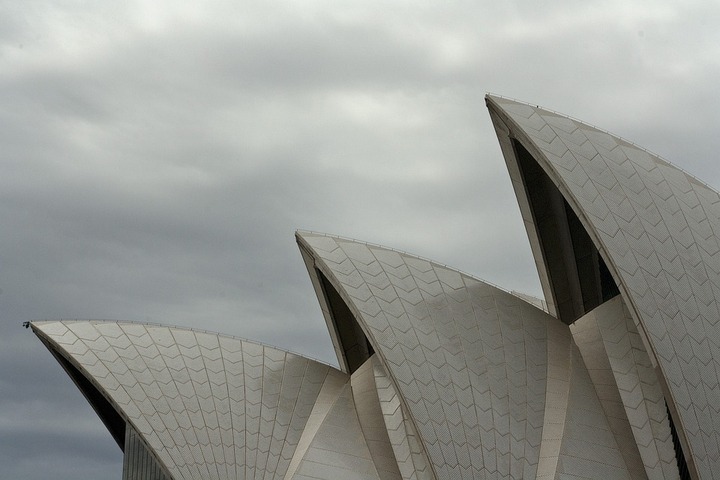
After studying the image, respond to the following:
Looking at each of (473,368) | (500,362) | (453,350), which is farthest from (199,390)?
(500,362)

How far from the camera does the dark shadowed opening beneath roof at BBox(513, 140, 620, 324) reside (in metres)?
33.6

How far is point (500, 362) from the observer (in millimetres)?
31062

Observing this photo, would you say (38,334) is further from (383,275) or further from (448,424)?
(448,424)

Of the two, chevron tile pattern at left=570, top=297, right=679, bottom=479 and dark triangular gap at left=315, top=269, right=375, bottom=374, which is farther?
dark triangular gap at left=315, top=269, right=375, bottom=374

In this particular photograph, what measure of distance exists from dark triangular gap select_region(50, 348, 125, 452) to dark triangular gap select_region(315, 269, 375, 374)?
8.30 m

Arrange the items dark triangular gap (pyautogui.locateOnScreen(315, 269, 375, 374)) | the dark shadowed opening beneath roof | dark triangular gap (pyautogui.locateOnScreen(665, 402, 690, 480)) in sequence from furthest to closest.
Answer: dark triangular gap (pyautogui.locateOnScreen(315, 269, 375, 374)) → the dark shadowed opening beneath roof → dark triangular gap (pyautogui.locateOnScreen(665, 402, 690, 480))

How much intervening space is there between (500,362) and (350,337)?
8.20 metres

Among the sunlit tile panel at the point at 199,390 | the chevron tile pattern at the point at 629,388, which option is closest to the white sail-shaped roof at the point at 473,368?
the chevron tile pattern at the point at 629,388

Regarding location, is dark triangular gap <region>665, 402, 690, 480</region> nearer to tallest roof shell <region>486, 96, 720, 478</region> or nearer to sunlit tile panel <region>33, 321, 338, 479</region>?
tallest roof shell <region>486, 96, 720, 478</region>

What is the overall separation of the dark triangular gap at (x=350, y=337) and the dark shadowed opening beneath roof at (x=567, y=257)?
7.18 metres

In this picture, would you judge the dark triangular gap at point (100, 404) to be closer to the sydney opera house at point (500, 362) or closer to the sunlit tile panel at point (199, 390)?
the sydney opera house at point (500, 362)

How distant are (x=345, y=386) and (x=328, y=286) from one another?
3705 mm

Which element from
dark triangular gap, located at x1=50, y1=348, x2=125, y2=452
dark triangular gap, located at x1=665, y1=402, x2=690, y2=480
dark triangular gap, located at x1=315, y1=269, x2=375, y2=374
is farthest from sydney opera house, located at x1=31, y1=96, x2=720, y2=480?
dark triangular gap, located at x1=315, y1=269, x2=375, y2=374

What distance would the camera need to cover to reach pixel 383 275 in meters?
33.5
